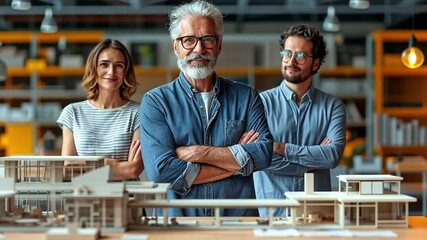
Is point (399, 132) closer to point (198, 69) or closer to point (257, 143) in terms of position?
point (257, 143)

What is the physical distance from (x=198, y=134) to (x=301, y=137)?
3.58 ft

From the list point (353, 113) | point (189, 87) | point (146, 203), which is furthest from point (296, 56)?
point (353, 113)

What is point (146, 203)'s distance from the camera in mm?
3664

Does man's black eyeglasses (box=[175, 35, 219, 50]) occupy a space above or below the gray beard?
above

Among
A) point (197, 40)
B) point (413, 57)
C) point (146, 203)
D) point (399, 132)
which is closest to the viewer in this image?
point (146, 203)

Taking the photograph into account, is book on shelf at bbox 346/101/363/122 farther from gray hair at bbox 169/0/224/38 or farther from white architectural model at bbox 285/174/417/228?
white architectural model at bbox 285/174/417/228

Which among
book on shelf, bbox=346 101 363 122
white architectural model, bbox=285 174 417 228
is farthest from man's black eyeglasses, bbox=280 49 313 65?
book on shelf, bbox=346 101 363 122

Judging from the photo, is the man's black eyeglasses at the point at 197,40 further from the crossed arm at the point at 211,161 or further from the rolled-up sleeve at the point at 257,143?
the crossed arm at the point at 211,161

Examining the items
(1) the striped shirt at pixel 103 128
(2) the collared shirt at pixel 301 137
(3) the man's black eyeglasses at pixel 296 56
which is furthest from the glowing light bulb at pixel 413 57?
(1) the striped shirt at pixel 103 128

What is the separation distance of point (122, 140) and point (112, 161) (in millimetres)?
200

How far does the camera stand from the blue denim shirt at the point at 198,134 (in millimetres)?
4246

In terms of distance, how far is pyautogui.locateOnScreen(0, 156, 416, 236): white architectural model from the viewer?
11.5ft

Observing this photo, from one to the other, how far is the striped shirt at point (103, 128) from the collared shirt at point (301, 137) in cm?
88

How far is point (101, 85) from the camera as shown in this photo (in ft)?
16.2
